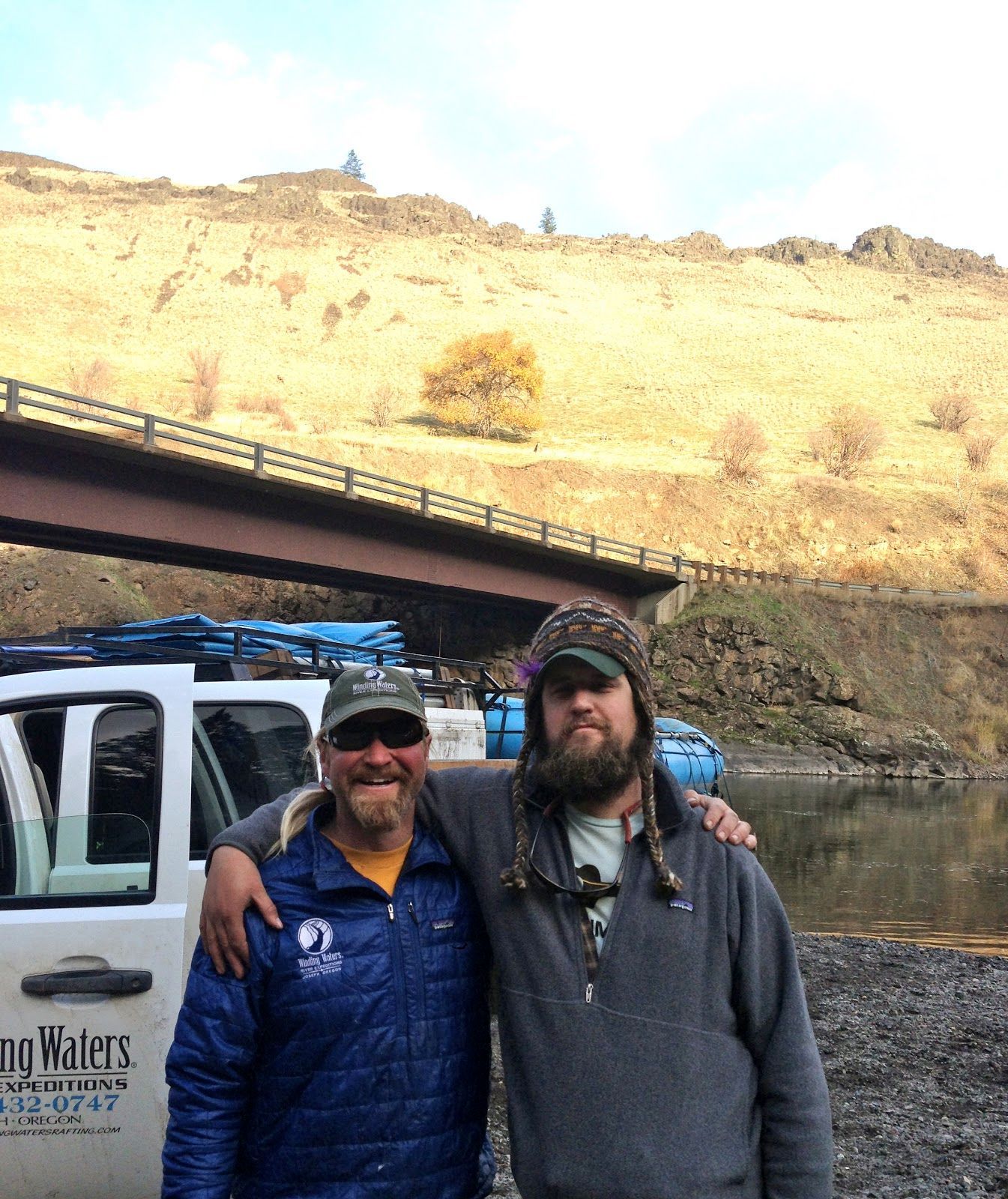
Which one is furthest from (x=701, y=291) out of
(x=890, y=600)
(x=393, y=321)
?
(x=890, y=600)

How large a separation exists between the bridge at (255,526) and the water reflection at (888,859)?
37.9 feet

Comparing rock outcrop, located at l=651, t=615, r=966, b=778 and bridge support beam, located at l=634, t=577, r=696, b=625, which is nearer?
rock outcrop, located at l=651, t=615, r=966, b=778

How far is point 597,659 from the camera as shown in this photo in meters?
2.79

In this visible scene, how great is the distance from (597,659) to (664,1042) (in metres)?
0.83

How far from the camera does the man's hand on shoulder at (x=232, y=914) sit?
2666 mm

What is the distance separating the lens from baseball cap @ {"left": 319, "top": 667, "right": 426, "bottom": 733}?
284 centimetres

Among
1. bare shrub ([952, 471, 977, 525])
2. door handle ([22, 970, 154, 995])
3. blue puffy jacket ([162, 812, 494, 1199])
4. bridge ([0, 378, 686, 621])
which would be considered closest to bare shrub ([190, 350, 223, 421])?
bridge ([0, 378, 686, 621])

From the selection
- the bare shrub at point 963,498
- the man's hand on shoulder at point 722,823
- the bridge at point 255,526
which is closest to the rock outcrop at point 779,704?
the bridge at point 255,526

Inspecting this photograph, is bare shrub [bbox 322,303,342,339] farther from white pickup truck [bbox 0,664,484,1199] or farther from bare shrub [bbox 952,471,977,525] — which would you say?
white pickup truck [bbox 0,664,484,1199]

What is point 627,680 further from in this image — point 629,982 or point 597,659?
point 629,982

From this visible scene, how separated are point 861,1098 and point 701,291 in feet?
460

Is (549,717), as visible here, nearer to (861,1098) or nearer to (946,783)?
(861,1098)

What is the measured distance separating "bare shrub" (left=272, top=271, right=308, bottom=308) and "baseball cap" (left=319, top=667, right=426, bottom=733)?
11613 cm

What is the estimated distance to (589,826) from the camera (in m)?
2.81
